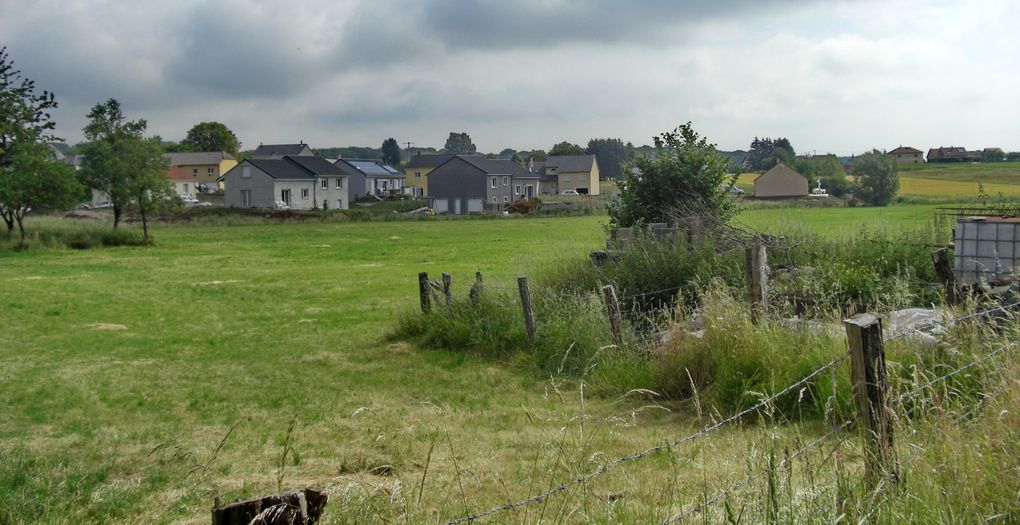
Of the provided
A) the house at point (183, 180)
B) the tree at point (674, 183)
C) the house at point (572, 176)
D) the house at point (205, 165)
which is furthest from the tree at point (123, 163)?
the house at point (572, 176)

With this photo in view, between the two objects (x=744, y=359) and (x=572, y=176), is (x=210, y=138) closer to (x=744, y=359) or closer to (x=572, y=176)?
(x=572, y=176)

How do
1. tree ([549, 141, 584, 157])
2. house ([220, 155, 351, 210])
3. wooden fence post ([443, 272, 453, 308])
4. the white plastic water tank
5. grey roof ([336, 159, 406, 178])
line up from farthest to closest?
tree ([549, 141, 584, 157]), grey roof ([336, 159, 406, 178]), house ([220, 155, 351, 210]), wooden fence post ([443, 272, 453, 308]), the white plastic water tank

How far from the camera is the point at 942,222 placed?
675 inches

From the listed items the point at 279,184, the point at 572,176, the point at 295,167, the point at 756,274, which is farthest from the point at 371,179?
the point at 756,274

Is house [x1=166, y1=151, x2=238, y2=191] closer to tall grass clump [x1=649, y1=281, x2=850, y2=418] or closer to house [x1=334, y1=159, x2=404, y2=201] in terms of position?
house [x1=334, y1=159, x2=404, y2=201]

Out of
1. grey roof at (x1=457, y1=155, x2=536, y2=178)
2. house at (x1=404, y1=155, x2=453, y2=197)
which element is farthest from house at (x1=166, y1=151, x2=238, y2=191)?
grey roof at (x1=457, y1=155, x2=536, y2=178)

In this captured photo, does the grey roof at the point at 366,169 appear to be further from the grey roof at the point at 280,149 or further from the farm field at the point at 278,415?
the farm field at the point at 278,415

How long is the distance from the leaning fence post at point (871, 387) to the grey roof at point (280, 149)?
12242 cm

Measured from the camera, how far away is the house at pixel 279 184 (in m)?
80.8

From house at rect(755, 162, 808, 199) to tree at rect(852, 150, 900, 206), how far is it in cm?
1776

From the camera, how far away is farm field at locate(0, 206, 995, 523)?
6.68m

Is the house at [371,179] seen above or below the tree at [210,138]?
below

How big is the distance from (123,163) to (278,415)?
37.3 metres

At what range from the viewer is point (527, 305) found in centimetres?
1291
